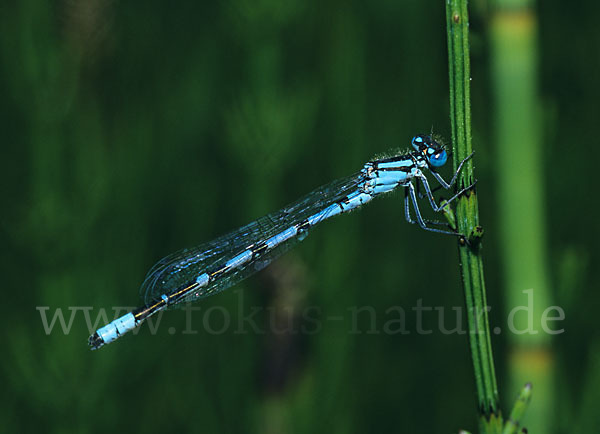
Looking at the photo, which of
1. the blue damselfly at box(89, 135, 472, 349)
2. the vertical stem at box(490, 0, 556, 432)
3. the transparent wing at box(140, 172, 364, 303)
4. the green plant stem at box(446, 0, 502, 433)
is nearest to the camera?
the green plant stem at box(446, 0, 502, 433)

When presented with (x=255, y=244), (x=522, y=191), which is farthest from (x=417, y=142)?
(x=255, y=244)

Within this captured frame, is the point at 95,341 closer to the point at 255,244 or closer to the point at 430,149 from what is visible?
the point at 255,244

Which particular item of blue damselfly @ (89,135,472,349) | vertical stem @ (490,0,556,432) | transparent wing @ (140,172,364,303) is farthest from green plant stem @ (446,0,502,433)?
transparent wing @ (140,172,364,303)

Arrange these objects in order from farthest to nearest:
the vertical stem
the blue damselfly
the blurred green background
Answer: the blurred green background → the blue damselfly → the vertical stem

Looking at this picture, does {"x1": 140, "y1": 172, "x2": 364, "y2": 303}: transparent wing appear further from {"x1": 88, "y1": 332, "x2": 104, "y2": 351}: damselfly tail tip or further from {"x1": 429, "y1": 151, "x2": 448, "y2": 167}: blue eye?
{"x1": 429, "y1": 151, "x2": 448, "y2": 167}: blue eye

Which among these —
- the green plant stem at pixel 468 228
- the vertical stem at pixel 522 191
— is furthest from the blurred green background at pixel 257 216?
the green plant stem at pixel 468 228

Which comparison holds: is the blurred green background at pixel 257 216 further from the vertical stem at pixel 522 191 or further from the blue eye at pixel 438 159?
the vertical stem at pixel 522 191
